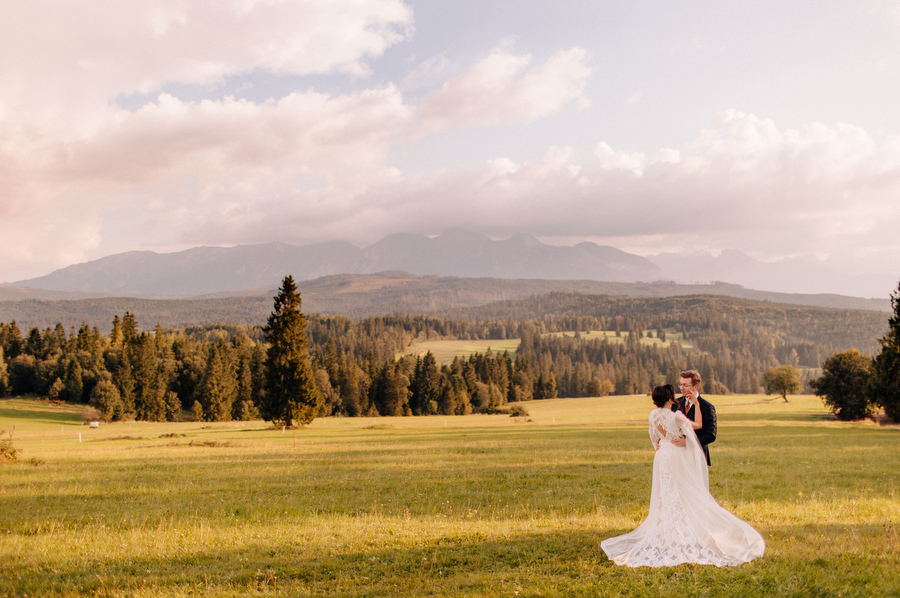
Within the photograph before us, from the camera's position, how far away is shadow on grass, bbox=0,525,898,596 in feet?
30.5

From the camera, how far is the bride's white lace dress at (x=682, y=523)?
10.5 m

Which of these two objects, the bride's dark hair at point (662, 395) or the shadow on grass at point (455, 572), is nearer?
the shadow on grass at point (455, 572)

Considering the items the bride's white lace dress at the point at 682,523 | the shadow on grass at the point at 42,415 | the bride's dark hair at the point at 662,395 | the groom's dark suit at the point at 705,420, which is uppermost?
the bride's dark hair at the point at 662,395

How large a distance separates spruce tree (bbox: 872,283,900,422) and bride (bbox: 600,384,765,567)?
53220 millimetres

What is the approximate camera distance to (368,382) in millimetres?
122188

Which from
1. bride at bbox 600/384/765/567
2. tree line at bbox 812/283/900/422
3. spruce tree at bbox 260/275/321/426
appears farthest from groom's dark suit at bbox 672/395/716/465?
tree line at bbox 812/283/900/422

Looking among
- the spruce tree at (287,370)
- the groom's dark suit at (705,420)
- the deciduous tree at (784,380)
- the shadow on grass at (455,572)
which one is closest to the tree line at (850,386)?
the deciduous tree at (784,380)

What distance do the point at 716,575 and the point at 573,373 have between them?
17196 centimetres

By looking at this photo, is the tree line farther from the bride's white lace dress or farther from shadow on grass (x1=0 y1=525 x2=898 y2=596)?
shadow on grass (x1=0 y1=525 x2=898 y2=596)

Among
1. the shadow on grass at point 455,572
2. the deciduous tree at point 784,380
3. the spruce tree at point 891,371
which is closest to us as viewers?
the shadow on grass at point 455,572

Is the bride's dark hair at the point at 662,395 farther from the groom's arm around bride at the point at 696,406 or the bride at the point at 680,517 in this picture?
the groom's arm around bride at the point at 696,406

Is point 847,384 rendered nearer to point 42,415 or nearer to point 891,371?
point 891,371

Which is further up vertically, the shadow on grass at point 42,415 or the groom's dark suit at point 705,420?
the groom's dark suit at point 705,420

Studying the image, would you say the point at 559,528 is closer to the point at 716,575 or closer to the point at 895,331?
the point at 716,575
